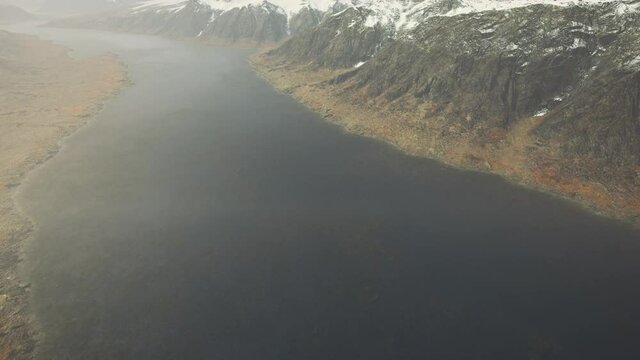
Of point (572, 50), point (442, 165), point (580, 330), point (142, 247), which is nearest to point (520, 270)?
point (580, 330)

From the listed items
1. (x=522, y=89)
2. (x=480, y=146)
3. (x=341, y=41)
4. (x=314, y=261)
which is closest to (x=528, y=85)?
(x=522, y=89)

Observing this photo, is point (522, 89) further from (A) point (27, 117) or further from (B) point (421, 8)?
(A) point (27, 117)

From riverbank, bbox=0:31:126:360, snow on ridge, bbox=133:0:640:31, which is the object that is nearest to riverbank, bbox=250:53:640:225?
snow on ridge, bbox=133:0:640:31

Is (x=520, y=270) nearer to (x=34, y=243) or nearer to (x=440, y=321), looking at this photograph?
(x=440, y=321)

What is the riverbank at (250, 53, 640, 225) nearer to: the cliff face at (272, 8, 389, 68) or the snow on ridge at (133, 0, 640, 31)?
the cliff face at (272, 8, 389, 68)

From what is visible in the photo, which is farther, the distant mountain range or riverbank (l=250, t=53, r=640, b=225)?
the distant mountain range
